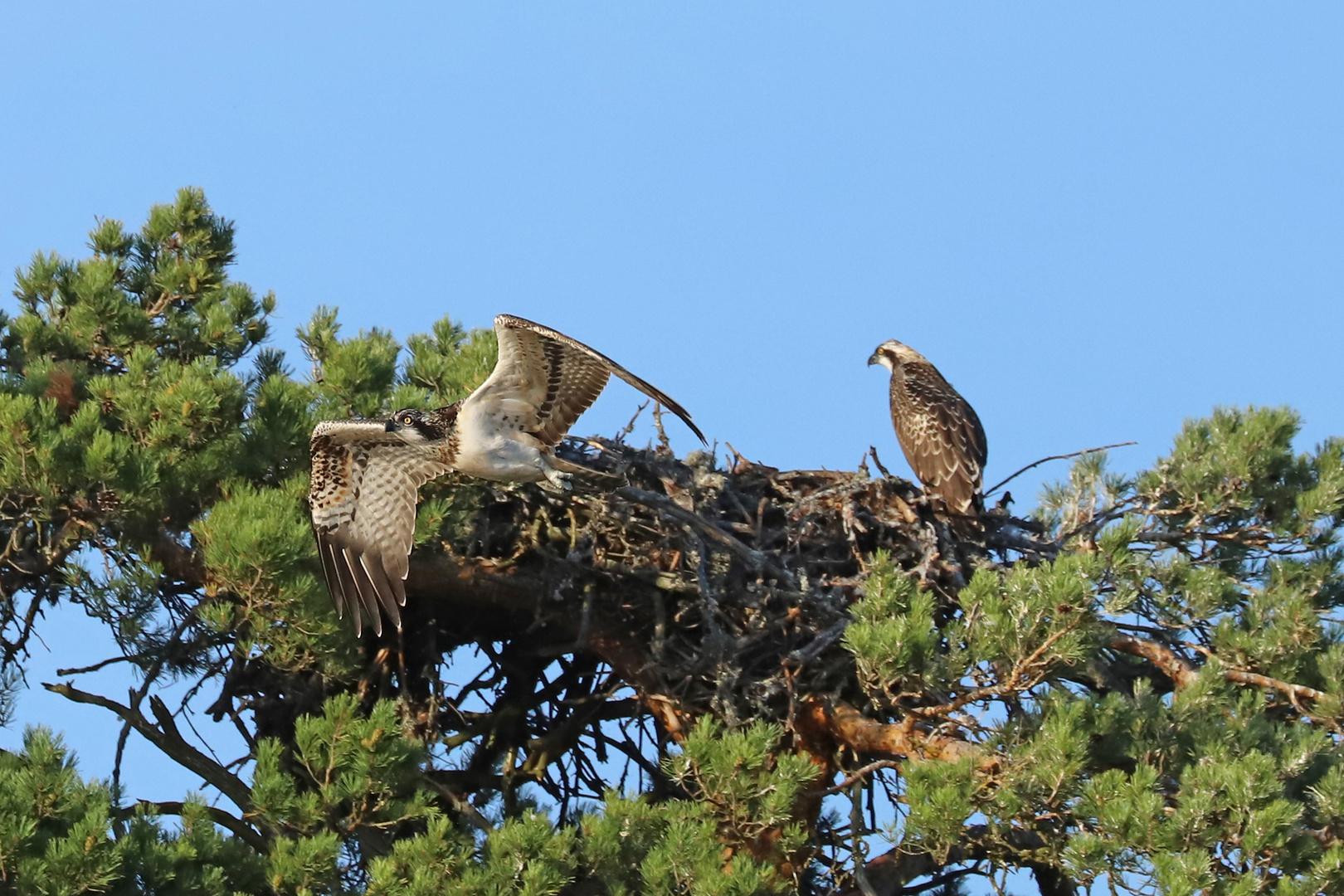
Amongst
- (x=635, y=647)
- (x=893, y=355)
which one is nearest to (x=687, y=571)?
(x=635, y=647)

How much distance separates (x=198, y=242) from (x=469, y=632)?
7.65ft

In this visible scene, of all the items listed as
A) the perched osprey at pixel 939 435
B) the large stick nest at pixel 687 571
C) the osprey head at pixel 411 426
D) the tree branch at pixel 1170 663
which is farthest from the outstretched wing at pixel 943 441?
the osprey head at pixel 411 426

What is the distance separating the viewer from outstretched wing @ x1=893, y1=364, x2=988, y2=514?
8688mm

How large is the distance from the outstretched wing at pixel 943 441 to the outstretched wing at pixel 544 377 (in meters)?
1.97

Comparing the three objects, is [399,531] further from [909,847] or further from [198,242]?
[909,847]

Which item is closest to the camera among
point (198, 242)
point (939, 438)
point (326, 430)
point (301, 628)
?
point (301, 628)

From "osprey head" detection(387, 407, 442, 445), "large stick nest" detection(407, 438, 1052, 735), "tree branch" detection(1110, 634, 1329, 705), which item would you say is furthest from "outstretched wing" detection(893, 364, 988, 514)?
"osprey head" detection(387, 407, 442, 445)

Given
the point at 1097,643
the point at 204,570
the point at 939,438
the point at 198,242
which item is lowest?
the point at 1097,643

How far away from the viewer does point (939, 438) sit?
9.23 m

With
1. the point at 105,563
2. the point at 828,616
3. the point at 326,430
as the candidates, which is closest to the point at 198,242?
the point at 326,430

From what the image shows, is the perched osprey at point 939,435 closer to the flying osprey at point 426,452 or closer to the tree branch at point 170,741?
the flying osprey at point 426,452

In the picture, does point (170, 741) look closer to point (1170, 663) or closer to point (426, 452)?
point (426, 452)

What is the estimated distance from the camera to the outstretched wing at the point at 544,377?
7.30m

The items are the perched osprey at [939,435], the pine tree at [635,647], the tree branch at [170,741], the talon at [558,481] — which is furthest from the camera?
the perched osprey at [939,435]
